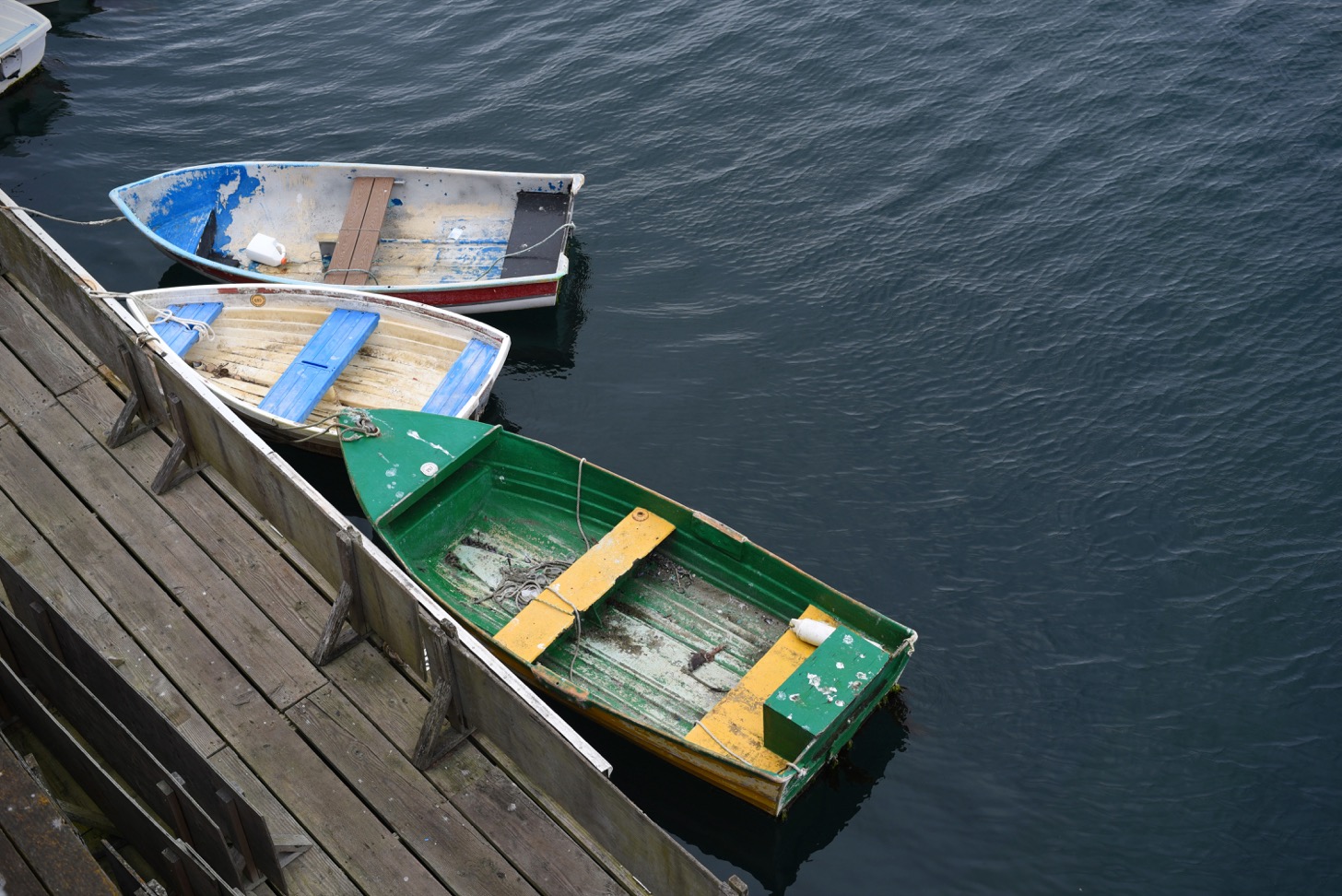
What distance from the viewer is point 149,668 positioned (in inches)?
390

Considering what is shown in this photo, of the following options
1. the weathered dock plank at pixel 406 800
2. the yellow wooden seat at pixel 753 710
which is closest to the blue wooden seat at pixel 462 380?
the yellow wooden seat at pixel 753 710

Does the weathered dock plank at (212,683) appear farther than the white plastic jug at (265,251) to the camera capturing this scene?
No

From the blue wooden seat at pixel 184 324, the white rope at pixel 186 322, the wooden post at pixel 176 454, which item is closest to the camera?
the wooden post at pixel 176 454

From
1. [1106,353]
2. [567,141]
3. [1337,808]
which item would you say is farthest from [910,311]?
[1337,808]

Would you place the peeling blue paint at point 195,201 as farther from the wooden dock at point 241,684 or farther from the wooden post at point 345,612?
the wooden post at point 345,612

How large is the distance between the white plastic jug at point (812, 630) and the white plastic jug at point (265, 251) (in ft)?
37.6

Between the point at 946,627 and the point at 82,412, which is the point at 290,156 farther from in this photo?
the point at 946,627

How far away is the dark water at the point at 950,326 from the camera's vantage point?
1366cm

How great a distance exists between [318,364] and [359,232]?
3.68m

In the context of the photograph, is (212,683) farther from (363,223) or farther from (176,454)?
(363,223)

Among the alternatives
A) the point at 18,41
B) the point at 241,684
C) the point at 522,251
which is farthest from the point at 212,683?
the point at 18,41

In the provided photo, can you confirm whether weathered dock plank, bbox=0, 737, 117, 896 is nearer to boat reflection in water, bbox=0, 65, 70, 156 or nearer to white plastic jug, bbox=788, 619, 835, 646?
white plastic jug, bbox=788, 619, 835, 646

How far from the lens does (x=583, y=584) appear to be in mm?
13789

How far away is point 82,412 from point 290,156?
12911 millimetres
